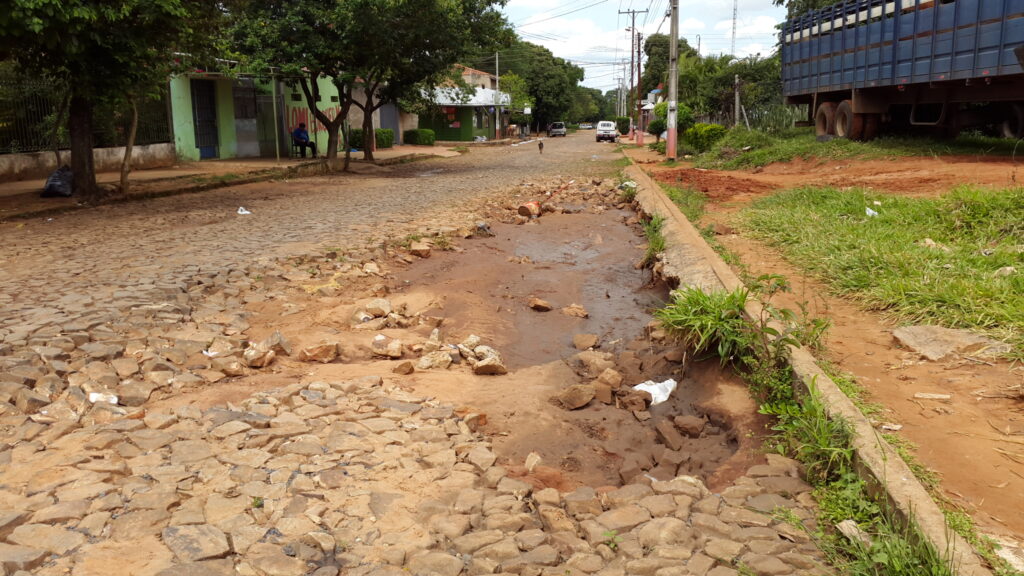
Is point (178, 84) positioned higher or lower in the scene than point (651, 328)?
higher

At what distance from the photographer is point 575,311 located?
7.46m

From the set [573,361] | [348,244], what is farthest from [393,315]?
[348,244]

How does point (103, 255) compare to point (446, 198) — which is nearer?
point (103, 255)

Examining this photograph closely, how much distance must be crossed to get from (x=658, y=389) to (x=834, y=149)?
544 inches

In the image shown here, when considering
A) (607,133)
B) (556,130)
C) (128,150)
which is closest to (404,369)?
(128,150)

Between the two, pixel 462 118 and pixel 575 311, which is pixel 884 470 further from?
pixel 462 118

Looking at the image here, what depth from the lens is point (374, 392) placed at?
4.81 m

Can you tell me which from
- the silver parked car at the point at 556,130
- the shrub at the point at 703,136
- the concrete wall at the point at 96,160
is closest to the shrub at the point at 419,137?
the shrub at the point at 703,136

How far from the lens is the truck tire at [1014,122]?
1438 cm

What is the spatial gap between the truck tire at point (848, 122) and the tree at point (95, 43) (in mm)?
13840

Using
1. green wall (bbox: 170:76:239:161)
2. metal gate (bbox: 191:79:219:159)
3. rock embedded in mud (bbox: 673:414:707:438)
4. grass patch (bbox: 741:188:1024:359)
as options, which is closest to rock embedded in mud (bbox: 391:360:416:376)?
rock embedded in mud (bbox: 673:414:707:438)

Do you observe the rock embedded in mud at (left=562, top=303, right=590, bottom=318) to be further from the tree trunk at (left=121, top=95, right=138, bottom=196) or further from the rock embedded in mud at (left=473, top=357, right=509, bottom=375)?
the tree trunk at (left=121, top=95, right=138, bottom=196)

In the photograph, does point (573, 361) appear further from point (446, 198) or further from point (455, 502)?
point (446, 198)

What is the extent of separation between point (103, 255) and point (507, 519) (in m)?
7.14
